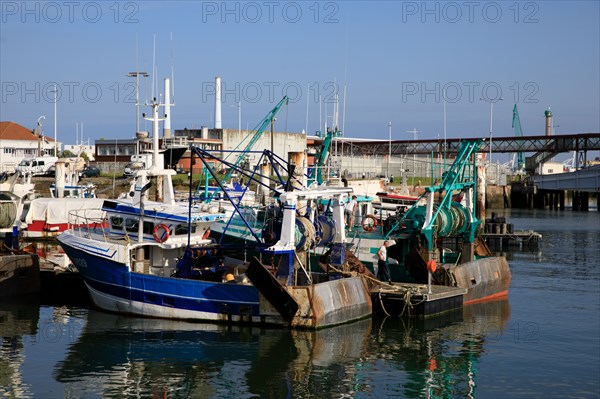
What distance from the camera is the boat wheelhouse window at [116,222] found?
2969 centimetres

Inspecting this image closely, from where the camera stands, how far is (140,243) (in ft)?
92.5

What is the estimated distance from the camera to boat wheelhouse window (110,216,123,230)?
97.4 ft

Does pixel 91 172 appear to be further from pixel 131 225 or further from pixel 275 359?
pixel 275 359

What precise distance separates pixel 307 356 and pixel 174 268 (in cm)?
731

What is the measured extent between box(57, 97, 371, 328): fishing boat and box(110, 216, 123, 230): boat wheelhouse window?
3cm

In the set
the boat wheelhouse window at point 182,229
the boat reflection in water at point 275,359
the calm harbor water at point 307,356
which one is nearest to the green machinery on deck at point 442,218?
the calm harbor water at point 307,356

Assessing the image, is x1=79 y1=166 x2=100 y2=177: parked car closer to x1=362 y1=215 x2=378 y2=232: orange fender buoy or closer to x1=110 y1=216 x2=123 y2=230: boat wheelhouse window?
x1=362 y1=215 x2=378 y2=232: orange fender buoy

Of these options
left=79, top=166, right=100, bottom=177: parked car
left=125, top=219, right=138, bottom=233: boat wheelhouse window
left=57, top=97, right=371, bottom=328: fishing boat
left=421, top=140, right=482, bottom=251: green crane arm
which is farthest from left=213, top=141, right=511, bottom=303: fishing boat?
left=79, top=166, right=100, bottom=177: parked car

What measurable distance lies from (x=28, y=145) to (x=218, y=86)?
26.7 m

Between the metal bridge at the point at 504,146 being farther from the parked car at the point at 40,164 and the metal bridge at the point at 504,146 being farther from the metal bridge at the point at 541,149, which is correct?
the parked car at the point at 40,164

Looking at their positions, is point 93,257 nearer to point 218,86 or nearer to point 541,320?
point 541,320

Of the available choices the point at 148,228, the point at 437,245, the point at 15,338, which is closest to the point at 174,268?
the point at 148,228

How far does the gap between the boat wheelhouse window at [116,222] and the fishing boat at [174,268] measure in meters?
0.03

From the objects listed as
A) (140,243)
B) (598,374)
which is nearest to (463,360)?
(598,374)
